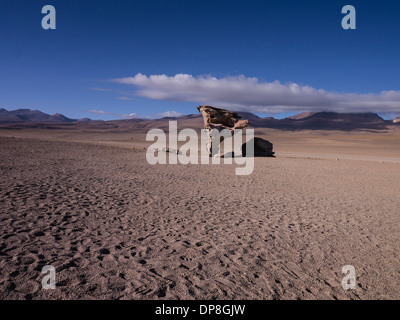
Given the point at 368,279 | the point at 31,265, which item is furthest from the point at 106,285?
the point at 368,279

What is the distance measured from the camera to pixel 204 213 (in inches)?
330

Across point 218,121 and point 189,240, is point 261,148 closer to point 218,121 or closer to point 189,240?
point 218,121

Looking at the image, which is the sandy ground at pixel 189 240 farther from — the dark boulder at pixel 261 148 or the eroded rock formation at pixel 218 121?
the dark boulder at pixel 261 148

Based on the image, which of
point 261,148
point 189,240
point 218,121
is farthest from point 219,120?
point 189,240

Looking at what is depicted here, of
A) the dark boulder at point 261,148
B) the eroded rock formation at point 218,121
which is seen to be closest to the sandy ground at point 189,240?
the eroded rock formation at point 218,121

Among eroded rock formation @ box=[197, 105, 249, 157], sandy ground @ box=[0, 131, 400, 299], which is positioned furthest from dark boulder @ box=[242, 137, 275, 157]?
sandy ground @ box=[0, 131, 400, 299]

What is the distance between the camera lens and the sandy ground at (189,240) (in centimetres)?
447

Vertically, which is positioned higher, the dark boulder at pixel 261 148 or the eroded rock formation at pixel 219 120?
the eroded rock formation at pixel 219 120

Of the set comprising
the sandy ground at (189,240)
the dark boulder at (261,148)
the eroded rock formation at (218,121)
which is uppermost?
the eroded rock formation at (218,121)

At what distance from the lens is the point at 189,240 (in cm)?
630

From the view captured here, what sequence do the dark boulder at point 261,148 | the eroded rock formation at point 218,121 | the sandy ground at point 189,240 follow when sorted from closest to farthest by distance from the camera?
the sandy ground at point 189,240
the eroded rock formation at point 218,121
the dark boulder at point 261,148

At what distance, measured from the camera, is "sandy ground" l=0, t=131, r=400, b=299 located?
447 centimetres

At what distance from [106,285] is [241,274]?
249 cm
